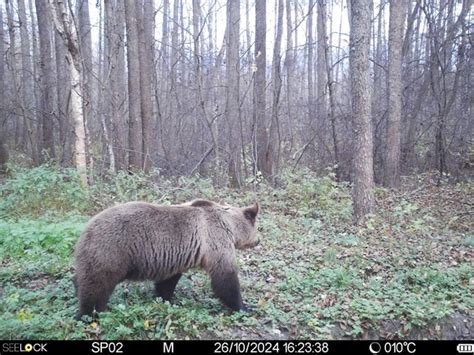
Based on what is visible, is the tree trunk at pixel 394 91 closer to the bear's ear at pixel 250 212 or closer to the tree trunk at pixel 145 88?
the tree trunk at pixel 145 88

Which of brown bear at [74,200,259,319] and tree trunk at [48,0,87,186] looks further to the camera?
tree trunk at [48,0,87,186]

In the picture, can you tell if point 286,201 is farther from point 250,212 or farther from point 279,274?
point 250,212

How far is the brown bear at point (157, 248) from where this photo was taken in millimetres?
5582

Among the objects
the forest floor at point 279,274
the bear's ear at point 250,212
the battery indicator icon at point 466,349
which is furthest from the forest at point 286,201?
the bear's ear at point 250,212

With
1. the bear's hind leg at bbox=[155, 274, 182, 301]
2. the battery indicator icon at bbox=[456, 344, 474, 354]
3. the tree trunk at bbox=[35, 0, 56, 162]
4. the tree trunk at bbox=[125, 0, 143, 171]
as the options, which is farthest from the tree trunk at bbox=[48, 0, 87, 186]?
the battery indicator icon at bbox=[456, 344, 474, 354]

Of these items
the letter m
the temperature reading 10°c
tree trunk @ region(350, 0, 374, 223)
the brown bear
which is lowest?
the temperature reading 10°c

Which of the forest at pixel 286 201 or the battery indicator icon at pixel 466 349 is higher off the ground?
the forest at pixel 286 201

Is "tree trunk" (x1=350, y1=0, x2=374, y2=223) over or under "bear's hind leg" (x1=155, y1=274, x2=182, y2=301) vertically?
over

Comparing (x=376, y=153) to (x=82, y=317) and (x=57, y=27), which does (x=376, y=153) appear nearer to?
(x=57, y=27)

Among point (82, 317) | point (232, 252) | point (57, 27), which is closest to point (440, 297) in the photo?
point (232, 252)

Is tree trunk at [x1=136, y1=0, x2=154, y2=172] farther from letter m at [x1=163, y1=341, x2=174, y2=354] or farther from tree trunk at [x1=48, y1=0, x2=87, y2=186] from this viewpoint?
letter m at [x1=163, y1=341, x2=174, y2=354]

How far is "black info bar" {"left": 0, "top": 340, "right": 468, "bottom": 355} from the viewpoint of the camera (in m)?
5.06

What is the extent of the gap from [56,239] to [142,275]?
3.41 metres

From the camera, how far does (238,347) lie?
5355 mm
